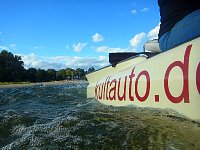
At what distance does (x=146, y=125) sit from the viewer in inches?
127

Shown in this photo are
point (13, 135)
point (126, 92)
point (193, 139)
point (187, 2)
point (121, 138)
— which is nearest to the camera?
point (193, 139)

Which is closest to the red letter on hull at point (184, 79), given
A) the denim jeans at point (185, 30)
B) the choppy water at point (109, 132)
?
the choppy water at point (109, 132)

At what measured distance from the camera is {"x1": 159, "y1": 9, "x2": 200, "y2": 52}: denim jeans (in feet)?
11.3

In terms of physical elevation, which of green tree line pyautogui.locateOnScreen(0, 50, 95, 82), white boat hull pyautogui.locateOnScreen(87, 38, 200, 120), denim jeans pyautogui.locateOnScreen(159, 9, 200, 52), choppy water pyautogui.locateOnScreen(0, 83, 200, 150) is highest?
green tree line pyautogui.locateOnScreen(0, 50, 95, 82)

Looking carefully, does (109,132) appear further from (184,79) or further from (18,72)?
(18,72)

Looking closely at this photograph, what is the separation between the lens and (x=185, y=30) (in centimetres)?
360

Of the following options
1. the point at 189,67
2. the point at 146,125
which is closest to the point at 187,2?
the point at 189,67

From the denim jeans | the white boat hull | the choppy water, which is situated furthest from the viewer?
the denim jeans

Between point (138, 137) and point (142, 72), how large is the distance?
1.39 meters

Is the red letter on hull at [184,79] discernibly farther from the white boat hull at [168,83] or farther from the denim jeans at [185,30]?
the denim jeans at [185,30]

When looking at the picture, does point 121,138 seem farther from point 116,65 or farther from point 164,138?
point 116,65

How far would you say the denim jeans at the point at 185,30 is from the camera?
3429 millimetres

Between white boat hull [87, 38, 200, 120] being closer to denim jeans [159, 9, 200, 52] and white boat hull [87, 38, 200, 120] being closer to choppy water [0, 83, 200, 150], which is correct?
choppy water [0, 83, 200, 150]

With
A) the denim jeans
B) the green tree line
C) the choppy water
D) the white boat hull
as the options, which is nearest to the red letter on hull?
the white boat hull
